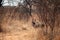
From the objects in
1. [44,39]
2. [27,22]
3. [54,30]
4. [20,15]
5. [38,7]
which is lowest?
[44,39]

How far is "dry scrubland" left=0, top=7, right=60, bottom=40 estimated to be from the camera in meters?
1.45

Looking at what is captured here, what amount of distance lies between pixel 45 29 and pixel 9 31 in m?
0.51

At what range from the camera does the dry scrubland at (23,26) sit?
4.75 ft

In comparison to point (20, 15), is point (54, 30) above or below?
below

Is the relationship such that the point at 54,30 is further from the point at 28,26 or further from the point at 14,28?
the point at 14,28

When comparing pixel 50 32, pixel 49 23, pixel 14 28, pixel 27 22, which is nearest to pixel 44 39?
pixel 50 32

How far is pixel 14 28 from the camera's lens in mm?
1462

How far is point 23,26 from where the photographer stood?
146 cm

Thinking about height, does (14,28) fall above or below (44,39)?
above

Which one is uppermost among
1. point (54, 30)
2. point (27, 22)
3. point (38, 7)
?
point (38, 7)

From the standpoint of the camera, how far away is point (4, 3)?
1496mm

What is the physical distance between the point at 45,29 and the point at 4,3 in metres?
0.70

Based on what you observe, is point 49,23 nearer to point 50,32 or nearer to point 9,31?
point 50,32

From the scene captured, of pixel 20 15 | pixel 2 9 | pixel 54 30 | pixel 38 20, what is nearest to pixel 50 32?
pixel 54 30
